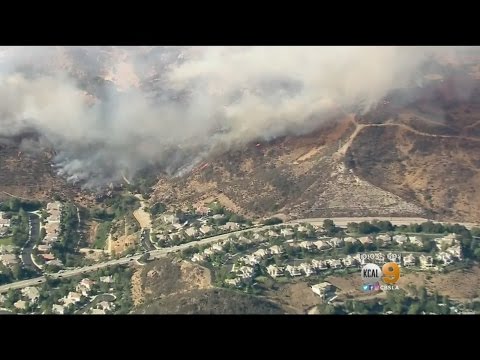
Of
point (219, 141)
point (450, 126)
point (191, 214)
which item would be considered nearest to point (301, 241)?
point (191, 214)

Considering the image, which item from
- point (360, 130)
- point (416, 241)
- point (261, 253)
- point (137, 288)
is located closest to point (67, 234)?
point (137, 288)

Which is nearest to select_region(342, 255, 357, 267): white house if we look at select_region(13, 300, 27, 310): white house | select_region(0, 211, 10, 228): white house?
select_region(13, 300, 27, 310): white house

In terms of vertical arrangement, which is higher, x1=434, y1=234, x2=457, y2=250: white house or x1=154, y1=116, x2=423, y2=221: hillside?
x1=154, y1=116, x2=423, y2=221: hillside

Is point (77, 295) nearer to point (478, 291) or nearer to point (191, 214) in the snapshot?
point (191, 214)

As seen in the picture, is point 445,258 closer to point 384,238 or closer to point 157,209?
point 384,238

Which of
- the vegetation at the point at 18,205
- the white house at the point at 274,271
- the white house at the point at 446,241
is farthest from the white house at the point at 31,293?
the white house at the point at 446,241

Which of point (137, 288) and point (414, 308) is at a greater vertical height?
point (137, 288)

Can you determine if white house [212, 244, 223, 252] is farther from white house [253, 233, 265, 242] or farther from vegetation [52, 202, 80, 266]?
vegetation [52, 202, 80, 266]
